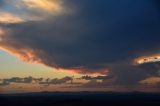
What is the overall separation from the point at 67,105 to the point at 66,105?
197 millimetres

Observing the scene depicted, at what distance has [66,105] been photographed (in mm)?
59438

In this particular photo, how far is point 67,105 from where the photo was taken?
59562 mm
